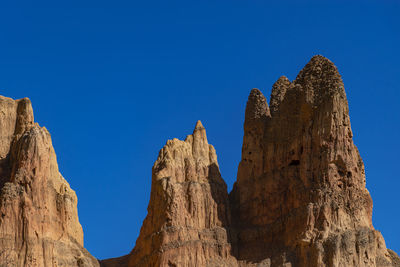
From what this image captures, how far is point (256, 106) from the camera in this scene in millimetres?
118938

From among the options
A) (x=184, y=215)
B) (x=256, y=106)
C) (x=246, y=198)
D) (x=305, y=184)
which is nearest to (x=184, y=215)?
(x=184, y=215)

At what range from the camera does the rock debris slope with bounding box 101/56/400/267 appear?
106125 millimetres

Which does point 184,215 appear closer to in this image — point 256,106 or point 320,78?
point 256,106

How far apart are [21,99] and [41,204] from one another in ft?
43.4

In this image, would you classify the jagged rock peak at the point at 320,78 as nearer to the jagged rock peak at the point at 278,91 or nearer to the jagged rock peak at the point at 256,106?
the jagged rock peak at the point at 278,91

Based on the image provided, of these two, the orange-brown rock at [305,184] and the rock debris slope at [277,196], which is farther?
the rock debris slope at [277,196]

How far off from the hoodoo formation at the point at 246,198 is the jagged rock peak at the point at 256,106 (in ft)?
0.35

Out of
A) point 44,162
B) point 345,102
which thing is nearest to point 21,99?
point 44,162

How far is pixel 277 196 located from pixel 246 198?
411cm

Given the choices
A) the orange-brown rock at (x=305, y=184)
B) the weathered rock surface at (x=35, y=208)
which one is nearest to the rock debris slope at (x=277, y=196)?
the orange-brown rock at (x=305, y=184)

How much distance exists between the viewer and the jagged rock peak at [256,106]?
11838 cm

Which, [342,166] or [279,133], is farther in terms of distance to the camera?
[279,133]

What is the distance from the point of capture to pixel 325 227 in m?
105

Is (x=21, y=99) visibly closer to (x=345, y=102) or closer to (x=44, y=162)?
(x=44, y=162)
